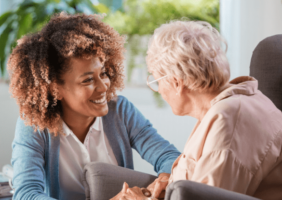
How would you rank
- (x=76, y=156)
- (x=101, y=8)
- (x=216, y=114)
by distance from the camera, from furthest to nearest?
(x=101, y=8), (x=76, y=156), (x=216, y=114)

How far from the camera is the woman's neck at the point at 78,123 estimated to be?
159 cm

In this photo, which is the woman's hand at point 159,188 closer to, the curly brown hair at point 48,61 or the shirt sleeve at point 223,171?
the shirt sleeve at point 223,171

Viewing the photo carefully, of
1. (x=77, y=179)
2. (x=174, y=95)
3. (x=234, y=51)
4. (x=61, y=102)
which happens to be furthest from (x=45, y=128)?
(x=234, y=51)

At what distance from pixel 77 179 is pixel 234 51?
1185 millimetres

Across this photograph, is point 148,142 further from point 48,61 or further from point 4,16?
point 4,16

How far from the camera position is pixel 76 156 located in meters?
1.58

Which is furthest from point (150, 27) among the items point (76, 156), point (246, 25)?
point (76, 156)

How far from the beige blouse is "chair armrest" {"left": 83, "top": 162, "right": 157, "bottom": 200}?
0.44 meters

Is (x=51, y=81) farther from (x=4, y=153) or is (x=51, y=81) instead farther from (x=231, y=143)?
(x=4, y=153)

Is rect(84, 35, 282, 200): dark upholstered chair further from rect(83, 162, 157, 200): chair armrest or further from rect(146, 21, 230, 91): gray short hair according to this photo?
rect(146, 21, 230, 91): gray short hair

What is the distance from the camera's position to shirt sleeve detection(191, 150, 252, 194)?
37.5 inches

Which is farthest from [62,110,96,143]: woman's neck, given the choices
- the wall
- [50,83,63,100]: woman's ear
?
the wall

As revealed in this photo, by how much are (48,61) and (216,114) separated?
781 mm

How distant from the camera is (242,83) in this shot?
117 centimetres
